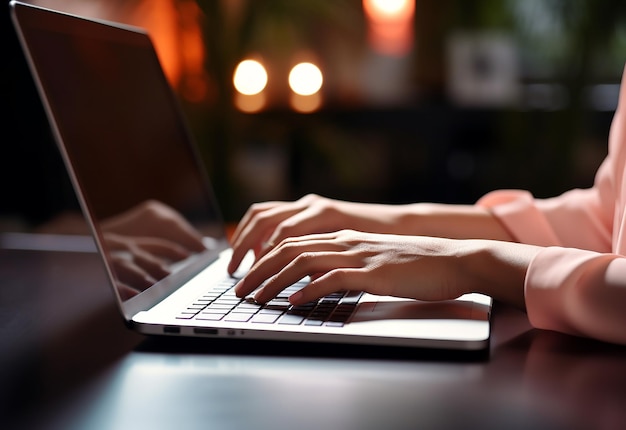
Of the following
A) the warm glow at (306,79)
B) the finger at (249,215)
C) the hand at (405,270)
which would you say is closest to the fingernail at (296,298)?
the hand at (405,270)

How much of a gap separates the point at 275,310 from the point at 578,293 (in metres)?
0.26

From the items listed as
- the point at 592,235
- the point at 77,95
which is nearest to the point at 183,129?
the point at 77,95

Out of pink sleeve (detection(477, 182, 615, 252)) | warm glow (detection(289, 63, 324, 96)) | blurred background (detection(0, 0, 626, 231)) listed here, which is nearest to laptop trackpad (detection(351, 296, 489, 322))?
pink sleeve (detection(477, 182, 615, 252))

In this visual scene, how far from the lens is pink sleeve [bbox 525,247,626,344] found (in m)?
0.62

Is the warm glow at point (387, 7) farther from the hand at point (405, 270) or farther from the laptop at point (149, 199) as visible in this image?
the hand at point (405, 270)

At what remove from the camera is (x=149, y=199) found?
2.92 feet

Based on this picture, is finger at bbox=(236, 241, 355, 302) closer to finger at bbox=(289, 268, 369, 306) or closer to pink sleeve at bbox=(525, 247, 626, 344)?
finger at bbox=(289, 268, 369, 306)

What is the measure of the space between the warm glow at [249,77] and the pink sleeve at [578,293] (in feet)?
8.73

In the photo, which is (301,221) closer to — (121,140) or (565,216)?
(121,140)

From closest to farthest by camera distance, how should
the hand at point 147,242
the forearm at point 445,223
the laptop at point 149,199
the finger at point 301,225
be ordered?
the laptop at point 149,199 → the hand at point 147,242 → the finger at point 301,225 → the forearm at point 445,223

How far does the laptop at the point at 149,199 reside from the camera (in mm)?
609

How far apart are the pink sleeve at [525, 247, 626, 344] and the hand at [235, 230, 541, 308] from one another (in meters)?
0.02

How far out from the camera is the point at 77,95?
756mm

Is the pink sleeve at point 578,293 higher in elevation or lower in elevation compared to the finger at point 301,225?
lower
